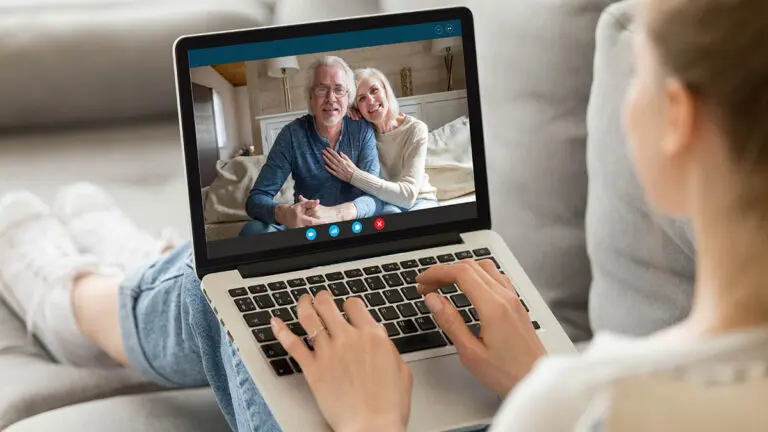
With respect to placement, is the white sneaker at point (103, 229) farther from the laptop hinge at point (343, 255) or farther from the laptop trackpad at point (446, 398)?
the laptop trackpad at point (446, 398)

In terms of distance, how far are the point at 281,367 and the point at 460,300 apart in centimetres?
19

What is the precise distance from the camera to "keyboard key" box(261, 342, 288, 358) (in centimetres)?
91

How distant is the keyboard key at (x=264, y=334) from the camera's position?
922mm

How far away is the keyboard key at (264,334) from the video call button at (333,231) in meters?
0.14

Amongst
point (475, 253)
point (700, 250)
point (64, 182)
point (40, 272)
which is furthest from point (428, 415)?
point (64, 182)

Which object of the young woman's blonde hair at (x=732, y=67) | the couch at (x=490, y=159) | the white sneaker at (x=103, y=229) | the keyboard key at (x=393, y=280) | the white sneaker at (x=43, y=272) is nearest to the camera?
the young woman's blonde hair at (x=732, y=67)

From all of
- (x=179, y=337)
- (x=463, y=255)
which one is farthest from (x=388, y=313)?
(x=179, y=337)

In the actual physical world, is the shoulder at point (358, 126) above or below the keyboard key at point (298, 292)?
above

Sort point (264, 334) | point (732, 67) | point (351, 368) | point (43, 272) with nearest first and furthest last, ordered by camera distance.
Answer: point (732, 67) < point (351, 368) < point (264, 334) < point (43, 272)

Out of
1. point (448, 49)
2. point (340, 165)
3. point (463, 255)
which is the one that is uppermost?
point (448, 49)

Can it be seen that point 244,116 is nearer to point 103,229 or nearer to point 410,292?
point 410,292

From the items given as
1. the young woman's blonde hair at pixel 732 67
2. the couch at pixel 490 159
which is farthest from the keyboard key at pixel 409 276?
the young woman's blonde hair at pixel 732 67

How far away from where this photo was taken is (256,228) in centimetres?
101

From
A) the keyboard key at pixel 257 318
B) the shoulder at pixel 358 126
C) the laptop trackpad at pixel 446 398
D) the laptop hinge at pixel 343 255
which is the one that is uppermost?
the shoulder at pixel 358 126
